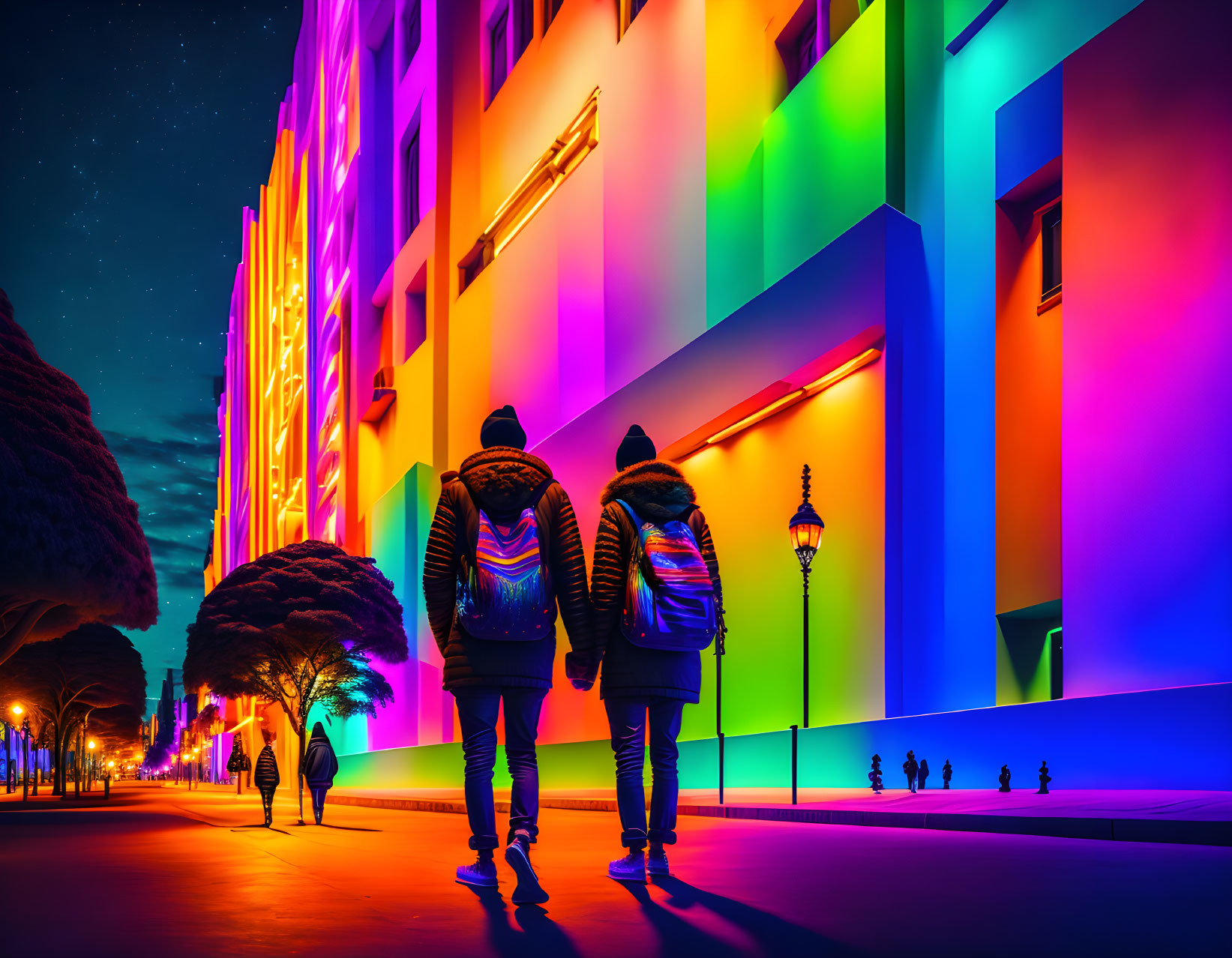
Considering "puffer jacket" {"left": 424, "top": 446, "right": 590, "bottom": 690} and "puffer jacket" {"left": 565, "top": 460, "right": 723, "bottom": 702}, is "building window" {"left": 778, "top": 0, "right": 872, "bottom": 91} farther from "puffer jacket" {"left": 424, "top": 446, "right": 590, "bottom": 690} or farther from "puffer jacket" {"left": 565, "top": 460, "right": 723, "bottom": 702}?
"puffer jacket" {"left": 424, "top": 446, "right": 590, "bottom": 690}

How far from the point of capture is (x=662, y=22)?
26109 mm

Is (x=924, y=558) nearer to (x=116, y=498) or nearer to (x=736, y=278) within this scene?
(x=736, y=278)

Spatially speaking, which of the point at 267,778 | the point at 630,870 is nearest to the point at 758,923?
the point at 630,870

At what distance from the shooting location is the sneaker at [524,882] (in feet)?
17.3

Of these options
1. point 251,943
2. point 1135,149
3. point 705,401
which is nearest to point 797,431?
point 705,401

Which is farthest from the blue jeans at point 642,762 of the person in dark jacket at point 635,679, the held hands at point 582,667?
the held hands at point 582,667

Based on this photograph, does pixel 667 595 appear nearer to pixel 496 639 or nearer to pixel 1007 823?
pixel 496 639

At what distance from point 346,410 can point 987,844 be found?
50.1 metres

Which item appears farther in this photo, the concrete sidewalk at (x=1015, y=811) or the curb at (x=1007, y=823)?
the concrete sidewalk at (x=1015, y=811)

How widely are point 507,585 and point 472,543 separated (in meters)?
0.29

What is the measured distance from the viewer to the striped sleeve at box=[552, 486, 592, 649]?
600 centimetres

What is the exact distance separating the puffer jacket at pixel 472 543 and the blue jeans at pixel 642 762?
0.40 m

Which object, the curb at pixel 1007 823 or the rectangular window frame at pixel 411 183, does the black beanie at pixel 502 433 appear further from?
the rectangular window frame at pixel 411 183

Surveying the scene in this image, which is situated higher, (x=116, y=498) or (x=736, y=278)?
(x=736, y=278)
